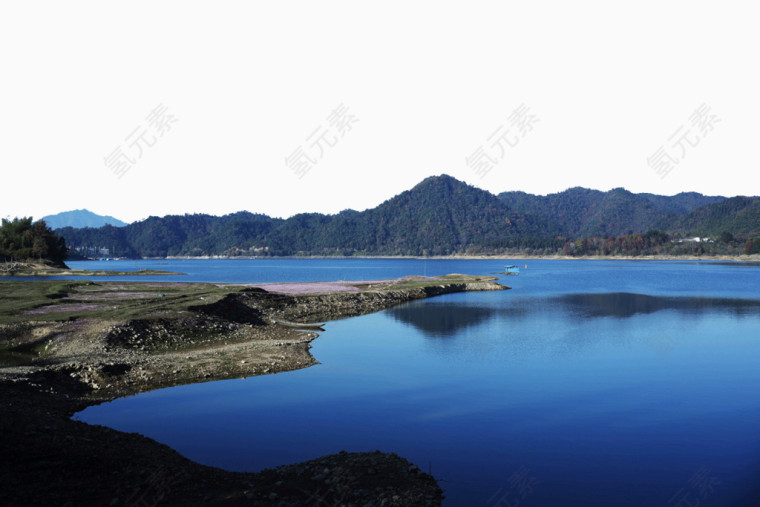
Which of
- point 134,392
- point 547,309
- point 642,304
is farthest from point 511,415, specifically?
point 642,304

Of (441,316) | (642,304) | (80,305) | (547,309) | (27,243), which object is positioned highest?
(27,243)

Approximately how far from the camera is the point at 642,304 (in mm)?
69375

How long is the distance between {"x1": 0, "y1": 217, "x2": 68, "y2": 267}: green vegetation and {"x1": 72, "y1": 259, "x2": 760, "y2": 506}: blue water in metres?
130

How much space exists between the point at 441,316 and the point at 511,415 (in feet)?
115

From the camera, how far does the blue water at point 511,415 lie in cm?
1585

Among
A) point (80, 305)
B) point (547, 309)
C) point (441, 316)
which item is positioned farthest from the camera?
point (547, 309)

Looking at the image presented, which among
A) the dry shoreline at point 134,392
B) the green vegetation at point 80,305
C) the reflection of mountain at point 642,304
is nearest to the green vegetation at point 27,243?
the green vegetation at point 80,305

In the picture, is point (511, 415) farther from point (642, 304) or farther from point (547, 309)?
point (642, 304)

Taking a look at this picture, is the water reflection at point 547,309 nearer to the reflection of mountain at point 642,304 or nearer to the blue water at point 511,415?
the reflection of mountain at point 642,304

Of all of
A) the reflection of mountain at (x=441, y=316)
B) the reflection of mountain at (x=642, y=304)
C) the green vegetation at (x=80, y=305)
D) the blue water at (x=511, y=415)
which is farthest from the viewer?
the reflection of mountain at (x=642, y=304)

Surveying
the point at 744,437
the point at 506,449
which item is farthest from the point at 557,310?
the point at 506,449

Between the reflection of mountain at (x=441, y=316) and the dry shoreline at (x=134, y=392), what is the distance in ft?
39.2

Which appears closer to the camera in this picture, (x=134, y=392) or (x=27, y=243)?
(x=134, y=392)

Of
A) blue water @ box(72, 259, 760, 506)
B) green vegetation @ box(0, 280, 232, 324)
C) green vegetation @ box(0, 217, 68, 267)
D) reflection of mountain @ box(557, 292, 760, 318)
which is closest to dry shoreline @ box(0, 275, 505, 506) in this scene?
green vegetation @ box(0, 280, 232, 324)
